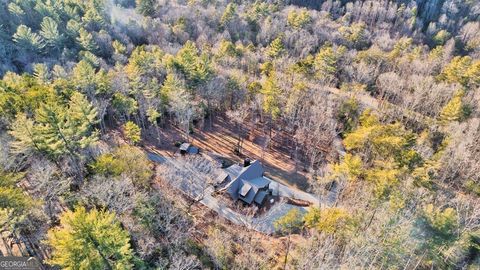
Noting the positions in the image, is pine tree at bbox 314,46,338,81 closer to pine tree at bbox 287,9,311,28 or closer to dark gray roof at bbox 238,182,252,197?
pine tree at bbox 287,9,311,28

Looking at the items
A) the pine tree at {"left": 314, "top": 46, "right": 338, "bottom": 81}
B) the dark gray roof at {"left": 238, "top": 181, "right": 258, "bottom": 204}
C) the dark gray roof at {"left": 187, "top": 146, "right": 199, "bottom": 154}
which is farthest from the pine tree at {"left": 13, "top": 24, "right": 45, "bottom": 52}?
the pine tree at {"left": 314, "top": 46, "right": 338, "bottom": 81}

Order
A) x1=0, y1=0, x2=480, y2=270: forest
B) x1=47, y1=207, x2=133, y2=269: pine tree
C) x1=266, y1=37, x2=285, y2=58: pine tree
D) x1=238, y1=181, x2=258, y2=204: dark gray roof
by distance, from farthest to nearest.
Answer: x1=266, y1=37, x2=285, y2=58: pine tree, x1=238, y1=181, x2=258, y2=204: dark gray roof, x1=0, y1=0, x2=480, y2=270: forest, x1=47, y1=207, x2=133, y2=269: pine tree

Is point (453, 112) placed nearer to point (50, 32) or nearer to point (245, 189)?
point (245, 189)

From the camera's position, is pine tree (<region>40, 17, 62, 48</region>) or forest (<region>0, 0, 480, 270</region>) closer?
forest (<region>0, 0, 480, 270</region>)

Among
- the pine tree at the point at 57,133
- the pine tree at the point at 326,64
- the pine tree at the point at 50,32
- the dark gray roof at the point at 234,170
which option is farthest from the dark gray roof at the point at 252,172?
the pine tree at the point at 50,32

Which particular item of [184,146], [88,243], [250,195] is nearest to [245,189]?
[250,195]

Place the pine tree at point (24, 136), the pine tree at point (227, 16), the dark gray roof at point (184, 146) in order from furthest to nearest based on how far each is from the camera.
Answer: the pine tree at point (227, 16) < the dark gray roof at point (184, 146) < the pine tree at point (24, 136)

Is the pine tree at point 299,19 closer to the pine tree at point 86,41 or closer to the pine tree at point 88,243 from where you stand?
the pine tree at point 86,41
